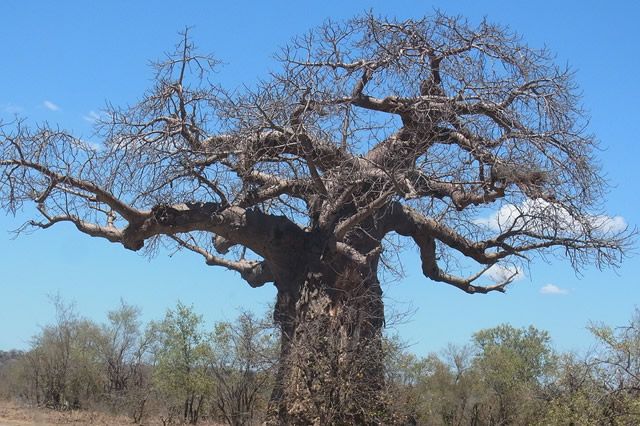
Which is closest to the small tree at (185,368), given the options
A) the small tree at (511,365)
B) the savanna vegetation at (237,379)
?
the savanna vegetation at (237,379)

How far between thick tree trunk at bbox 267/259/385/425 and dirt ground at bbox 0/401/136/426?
29.8 feet

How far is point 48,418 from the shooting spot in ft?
56.5

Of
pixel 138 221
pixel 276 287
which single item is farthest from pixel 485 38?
pixel 138 221

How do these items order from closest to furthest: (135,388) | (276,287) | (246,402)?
(276,287), (246,402), (135,388)

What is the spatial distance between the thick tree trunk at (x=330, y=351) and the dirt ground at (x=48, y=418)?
9079 millimetres

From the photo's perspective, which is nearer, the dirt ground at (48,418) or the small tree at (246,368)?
the small tree at (246,368)

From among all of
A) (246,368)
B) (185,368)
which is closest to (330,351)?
(246,368)

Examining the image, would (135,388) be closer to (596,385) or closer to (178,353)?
(178,353)

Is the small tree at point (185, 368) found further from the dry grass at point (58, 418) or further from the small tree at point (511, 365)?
the small tree at point (511, 365)

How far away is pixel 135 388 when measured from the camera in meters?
19.0

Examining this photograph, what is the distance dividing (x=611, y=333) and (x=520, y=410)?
8.59 metres

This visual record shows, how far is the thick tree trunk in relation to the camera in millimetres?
7664

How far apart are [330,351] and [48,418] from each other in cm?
1164

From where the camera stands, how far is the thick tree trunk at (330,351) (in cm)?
766
